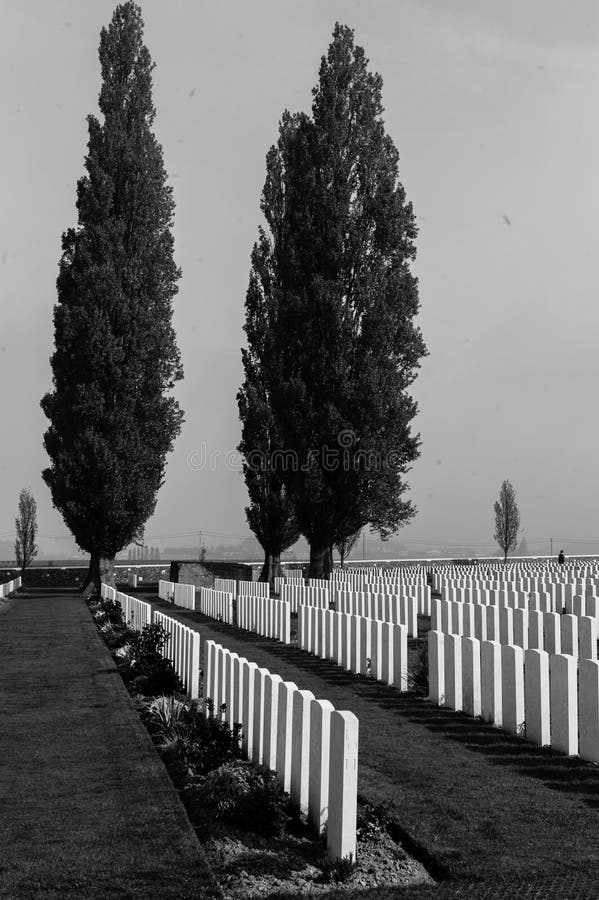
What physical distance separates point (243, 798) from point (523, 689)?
3995 mm

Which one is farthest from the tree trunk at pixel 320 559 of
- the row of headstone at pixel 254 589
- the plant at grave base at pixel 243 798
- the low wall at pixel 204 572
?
the plant at grave base at pixel 243 798

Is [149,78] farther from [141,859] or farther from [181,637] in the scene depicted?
[141,859]

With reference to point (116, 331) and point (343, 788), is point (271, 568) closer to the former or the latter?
point (116, 331)

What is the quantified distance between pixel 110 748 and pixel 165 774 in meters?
1.13

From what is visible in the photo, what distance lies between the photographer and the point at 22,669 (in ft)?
44.4

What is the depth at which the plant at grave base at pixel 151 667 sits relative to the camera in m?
11.1

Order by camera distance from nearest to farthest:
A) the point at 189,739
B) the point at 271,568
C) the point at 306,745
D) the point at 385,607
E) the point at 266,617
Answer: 1. the point at 306,745
2. the point at 189,739
3. the point at 385,607
4. the point at 266,617
5. the point at 271,568

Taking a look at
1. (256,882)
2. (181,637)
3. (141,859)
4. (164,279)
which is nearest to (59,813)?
(141,859)

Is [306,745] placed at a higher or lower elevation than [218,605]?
higher

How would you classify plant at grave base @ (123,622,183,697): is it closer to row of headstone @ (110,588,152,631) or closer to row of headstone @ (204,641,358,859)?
row of headstone @ (110,588,152,631)

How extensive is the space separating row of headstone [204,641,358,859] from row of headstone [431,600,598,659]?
502 centimetres

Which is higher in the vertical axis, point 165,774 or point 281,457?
point 281,457

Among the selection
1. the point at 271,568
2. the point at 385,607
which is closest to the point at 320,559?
the point at 271,568

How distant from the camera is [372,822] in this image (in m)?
5.61
